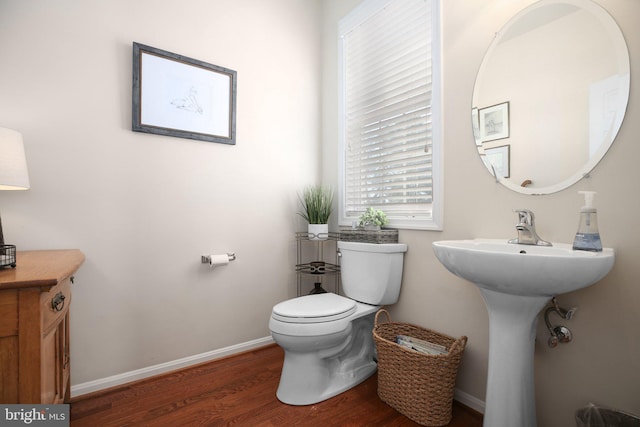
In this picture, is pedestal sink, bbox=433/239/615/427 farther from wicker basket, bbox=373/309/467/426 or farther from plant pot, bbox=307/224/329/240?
plant pot, bbox=307/224/329/240

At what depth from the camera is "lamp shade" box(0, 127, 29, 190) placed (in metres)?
1.17

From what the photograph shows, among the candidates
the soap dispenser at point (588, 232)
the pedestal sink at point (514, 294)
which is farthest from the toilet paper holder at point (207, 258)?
the soap dispenser at point (588, 232)

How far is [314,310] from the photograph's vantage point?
162 centimetres

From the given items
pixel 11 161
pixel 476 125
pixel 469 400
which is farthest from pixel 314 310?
pixel 11 161

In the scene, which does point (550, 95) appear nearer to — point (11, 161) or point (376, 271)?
point (376, 271)

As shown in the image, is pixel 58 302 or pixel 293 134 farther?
pixel 293 134

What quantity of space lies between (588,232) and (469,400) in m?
0.98

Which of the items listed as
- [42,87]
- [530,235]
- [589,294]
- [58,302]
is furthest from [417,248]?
[42,87]

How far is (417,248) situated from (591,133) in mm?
914

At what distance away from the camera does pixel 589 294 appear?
116 centimetres

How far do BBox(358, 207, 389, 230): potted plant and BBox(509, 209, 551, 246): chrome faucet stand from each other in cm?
77

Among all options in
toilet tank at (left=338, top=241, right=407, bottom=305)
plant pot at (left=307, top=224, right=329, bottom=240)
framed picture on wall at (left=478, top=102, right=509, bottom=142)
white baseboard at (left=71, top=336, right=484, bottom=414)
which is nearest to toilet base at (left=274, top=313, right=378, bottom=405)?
toilet tank at (left=338, top=241, right=407, bottom=305)

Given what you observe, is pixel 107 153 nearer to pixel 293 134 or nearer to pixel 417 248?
pixel 293 134

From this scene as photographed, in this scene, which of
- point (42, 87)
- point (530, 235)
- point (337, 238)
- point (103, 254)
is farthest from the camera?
point (337, 238)
